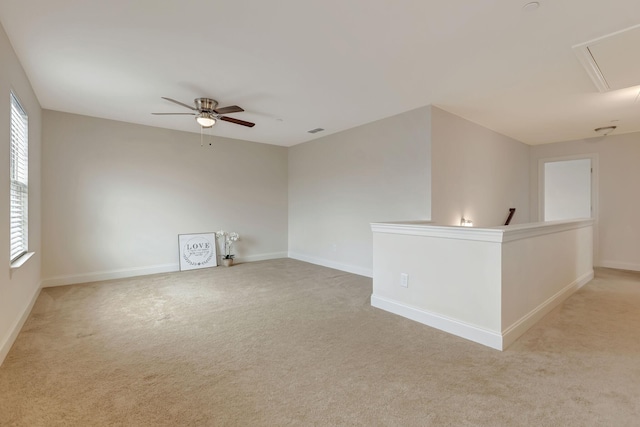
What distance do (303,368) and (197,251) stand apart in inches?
159

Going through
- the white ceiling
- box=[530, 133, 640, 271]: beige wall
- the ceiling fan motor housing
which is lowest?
box=[530, 133, 640, 271]: beige wall

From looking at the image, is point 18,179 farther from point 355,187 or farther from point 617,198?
point 617,198

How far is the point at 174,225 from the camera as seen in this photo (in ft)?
17.5

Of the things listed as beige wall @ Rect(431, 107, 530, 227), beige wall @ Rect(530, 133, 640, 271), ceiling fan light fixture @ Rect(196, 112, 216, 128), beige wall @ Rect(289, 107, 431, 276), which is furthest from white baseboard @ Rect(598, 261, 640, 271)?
ceiling fan light fixture @ Rect(196, 112, 216, 128)

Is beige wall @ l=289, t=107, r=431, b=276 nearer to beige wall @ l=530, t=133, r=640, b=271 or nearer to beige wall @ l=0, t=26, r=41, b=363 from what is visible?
beige wall @ l=0, t=26, r=41, b=363

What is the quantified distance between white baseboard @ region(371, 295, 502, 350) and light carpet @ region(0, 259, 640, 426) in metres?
0.09

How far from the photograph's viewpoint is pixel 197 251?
5.52m

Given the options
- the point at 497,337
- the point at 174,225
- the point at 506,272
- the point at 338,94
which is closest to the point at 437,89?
the point at 338,94

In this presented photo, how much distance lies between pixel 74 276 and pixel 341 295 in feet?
13.2

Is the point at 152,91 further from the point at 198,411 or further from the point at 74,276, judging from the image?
the point at 198,411

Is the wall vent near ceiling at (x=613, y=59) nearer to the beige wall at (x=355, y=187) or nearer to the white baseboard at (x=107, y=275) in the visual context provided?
the beige wall at (x=355, y=187)

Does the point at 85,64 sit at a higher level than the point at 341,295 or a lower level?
higher

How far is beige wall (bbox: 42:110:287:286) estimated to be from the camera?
436 centimetres

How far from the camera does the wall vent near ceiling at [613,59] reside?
2376mm
